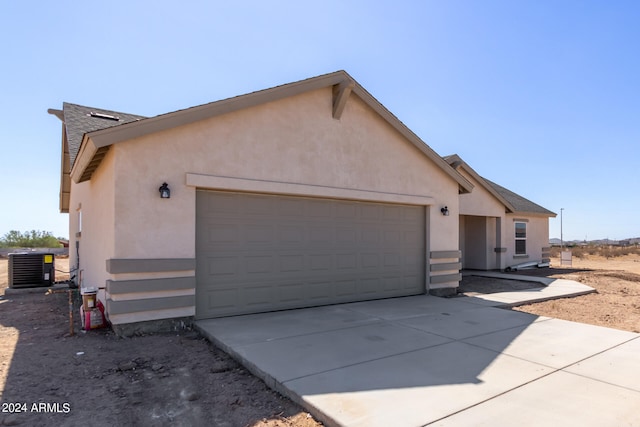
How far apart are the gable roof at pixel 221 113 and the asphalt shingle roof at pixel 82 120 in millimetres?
192

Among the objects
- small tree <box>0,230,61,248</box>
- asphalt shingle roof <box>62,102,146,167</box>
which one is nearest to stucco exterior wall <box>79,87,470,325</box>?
asphalt shingle roof <box>62,102,146,167</box>

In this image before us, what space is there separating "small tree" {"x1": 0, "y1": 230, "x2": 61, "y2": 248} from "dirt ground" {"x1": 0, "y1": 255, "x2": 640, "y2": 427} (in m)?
33.4

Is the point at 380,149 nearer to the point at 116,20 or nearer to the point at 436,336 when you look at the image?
the point at 436,336

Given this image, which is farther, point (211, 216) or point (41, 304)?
point (41, 304)

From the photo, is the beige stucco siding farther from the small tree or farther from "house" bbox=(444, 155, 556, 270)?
the small tree

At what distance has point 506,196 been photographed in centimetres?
1914

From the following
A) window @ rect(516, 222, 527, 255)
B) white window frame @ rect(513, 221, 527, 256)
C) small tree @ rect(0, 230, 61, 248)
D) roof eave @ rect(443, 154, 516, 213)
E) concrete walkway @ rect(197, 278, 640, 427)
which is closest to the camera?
concrete walkway @ rect(197, 278, 640, 427)

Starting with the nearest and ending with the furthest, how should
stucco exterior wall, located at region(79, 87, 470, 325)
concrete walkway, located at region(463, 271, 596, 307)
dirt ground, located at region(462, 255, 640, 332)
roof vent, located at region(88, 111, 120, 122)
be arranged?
1. stucco exterior wall, located at region(79, 87, 470, 325)
2. dirt ground, located at region(462, 255, 640, 332)
3. concrete walkway, located at region(463, 271, 596, 307)
4. roof vent, located at region(88, 111, 120, 122)

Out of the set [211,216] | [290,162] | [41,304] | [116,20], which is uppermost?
[116,20]

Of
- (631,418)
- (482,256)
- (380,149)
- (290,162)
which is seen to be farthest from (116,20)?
(482,256)

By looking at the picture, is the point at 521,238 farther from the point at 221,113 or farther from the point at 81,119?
the point at 81,119

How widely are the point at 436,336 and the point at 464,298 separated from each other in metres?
4.21

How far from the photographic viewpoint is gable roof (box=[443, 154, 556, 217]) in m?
15.5

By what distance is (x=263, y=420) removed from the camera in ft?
11.5
